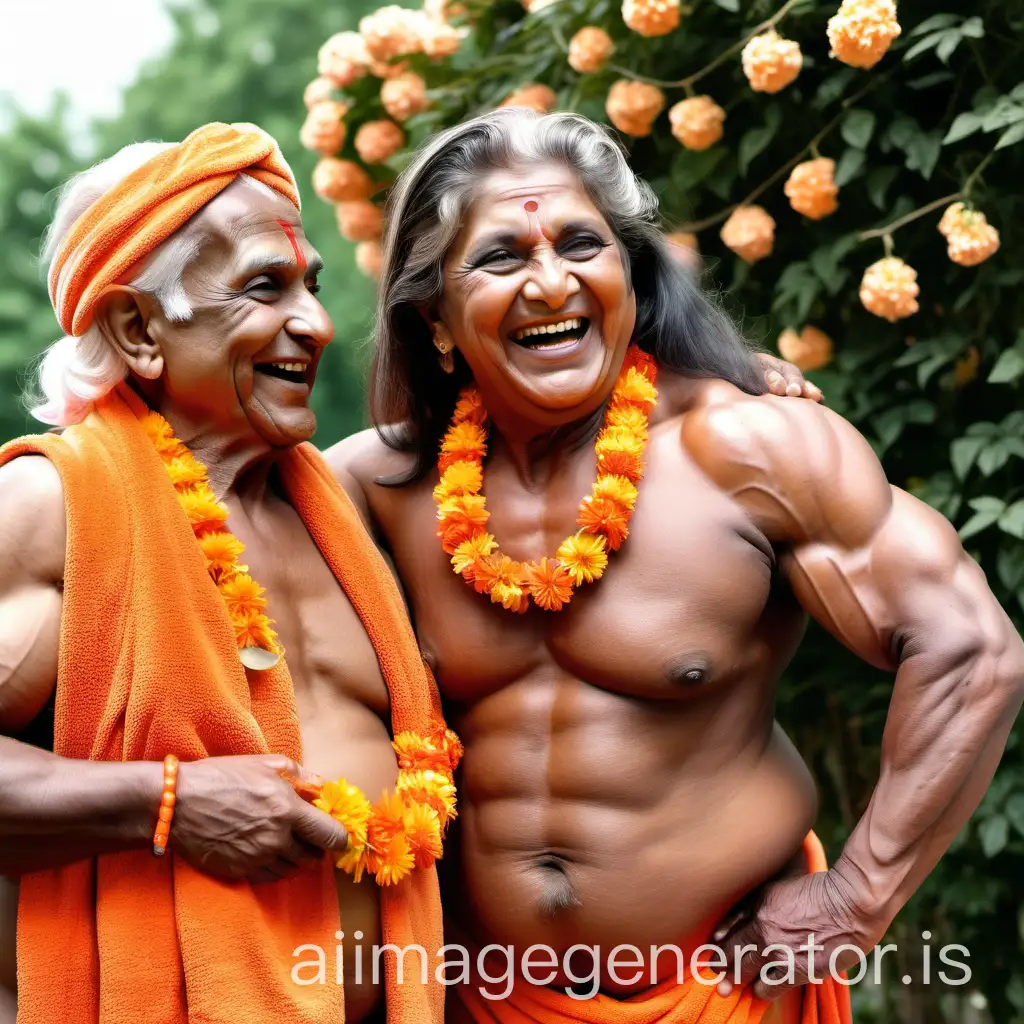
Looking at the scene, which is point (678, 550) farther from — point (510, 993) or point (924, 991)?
point (924, 991)

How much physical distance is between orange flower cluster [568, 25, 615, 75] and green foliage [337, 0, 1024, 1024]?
77 millimetres

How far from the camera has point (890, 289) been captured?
13.0ft

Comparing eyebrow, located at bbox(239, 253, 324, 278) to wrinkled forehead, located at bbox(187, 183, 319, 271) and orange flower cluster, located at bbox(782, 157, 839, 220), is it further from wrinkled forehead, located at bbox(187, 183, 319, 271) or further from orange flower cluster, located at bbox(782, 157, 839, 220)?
orange flower cluster, located at bbox(782, 157, 839, 220)

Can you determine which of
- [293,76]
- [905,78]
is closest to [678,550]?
[905,78]

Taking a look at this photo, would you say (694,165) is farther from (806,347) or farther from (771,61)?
(806,347)

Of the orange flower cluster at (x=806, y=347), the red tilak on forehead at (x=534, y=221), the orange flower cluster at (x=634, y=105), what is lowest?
the orange flower cluster at (x=806, y=347)

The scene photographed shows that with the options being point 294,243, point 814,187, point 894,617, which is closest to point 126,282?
point 294,243

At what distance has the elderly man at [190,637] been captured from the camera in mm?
2650

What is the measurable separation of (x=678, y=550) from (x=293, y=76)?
1245 cm

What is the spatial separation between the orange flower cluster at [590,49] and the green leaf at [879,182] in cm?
83

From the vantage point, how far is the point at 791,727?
4805 millimetres

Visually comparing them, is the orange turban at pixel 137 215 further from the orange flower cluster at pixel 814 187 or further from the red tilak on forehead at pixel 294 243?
the orange flower cluster at pixel 814 187

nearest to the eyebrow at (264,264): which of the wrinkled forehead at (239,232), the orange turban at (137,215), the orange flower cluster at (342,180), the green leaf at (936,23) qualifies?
the wrinkled forehead at (239,232)

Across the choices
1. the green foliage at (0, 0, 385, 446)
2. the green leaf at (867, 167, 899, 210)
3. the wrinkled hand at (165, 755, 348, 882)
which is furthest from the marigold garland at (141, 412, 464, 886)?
the green foliage at (0, 0, 385, 446)
